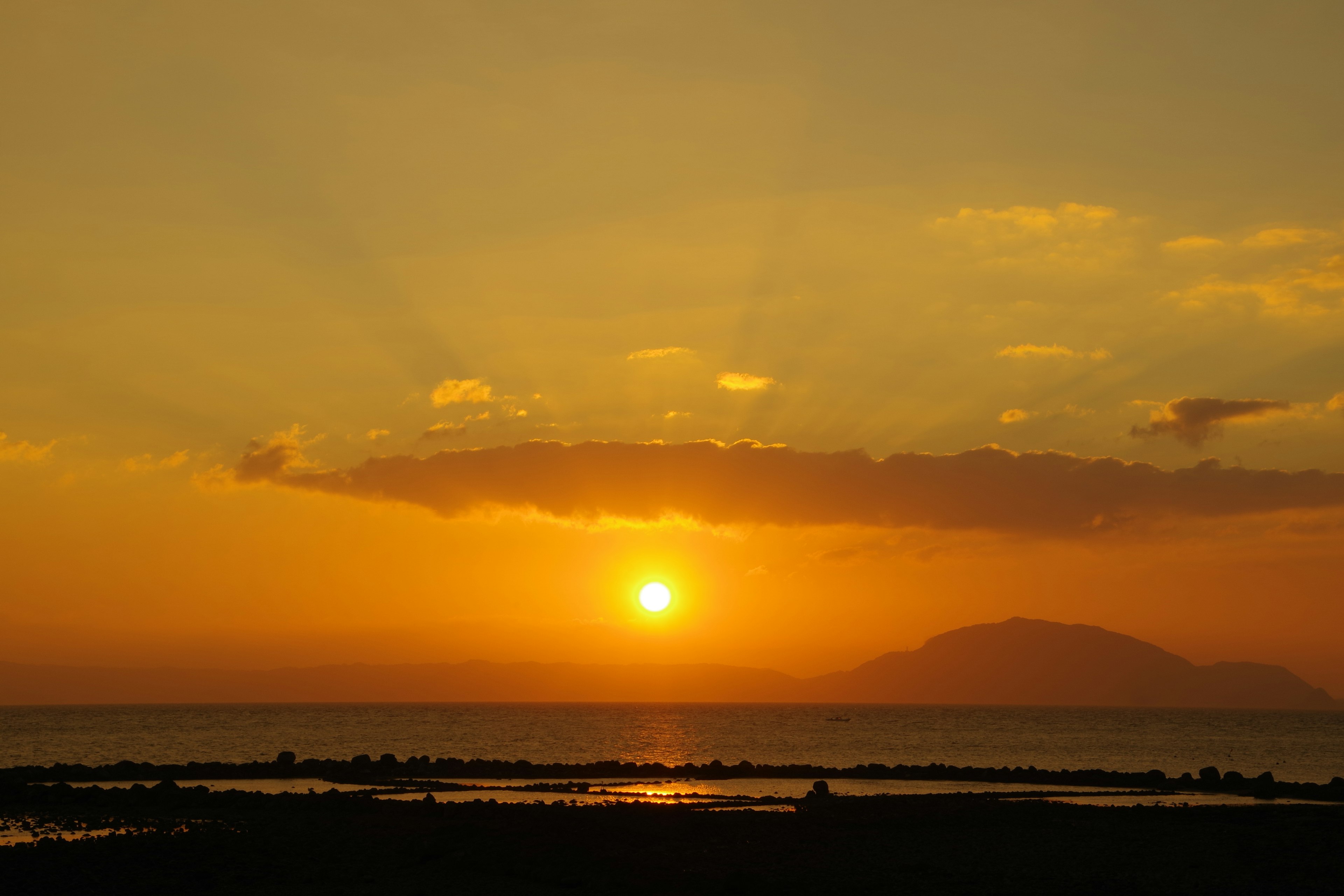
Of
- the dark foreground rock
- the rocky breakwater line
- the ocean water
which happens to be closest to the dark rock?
the rocky breakwater line

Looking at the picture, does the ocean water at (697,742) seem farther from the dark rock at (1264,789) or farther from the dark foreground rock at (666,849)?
the dark foreground rock at (666,849)

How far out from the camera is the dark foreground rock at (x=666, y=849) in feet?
79.8

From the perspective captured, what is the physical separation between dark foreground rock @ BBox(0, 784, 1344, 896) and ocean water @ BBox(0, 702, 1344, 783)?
123ft

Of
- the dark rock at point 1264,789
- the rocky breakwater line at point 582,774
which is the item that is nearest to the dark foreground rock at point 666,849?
the dark rock at point 1264,789

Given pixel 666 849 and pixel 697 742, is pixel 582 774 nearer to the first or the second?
pixel 666 849

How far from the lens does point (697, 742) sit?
103188mm

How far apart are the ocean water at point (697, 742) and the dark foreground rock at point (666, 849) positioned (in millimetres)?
37541

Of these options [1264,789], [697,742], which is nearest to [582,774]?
[1264,789]

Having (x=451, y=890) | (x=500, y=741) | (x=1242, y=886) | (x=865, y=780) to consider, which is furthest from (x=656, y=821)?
(x=500, y=741)

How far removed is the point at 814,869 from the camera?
2623 cm

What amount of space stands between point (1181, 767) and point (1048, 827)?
50.1m

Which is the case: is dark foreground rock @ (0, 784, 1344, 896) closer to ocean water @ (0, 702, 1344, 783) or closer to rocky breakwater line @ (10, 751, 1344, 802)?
rocky breakwater line @ (10, 751, 1344, 802)

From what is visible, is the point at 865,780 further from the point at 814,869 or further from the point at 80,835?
the point at 80,835

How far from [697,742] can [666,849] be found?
251 feet
